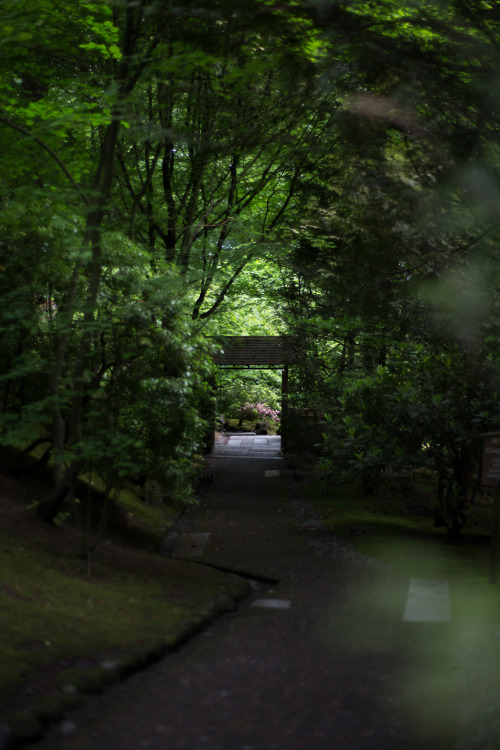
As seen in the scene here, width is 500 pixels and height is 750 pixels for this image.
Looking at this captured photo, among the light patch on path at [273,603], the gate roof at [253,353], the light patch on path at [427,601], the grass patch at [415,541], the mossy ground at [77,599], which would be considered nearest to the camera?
the mossy ground at [77,599]

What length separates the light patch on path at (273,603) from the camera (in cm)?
732

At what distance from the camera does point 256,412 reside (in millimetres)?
33750

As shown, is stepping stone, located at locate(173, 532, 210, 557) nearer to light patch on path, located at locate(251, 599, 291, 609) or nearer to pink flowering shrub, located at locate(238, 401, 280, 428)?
light patch on path, located at locate(251, 599, 291, 609)

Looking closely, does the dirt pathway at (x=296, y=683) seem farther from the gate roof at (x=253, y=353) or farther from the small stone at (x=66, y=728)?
the gate roof at (x=253, y=353)

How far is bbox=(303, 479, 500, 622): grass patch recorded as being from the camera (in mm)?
7589

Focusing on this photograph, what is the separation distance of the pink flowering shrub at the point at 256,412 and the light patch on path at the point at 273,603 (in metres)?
24.0

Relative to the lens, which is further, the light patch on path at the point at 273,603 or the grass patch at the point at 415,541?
the grass patch at the point at 415,541

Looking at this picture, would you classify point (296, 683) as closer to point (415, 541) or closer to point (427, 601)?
point (427, 601)

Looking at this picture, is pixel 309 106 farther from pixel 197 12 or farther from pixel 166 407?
pixel 197 12

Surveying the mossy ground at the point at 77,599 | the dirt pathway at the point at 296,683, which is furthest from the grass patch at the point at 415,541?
the mossy ground at the point at 77,599

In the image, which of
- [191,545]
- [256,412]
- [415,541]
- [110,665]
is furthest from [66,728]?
[256,412]

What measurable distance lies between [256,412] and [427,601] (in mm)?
26460

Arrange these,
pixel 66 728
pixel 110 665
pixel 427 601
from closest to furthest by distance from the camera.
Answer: pixel 66 728
pixel 110 665
pixel 427 601

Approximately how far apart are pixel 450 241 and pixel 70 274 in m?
4.35
